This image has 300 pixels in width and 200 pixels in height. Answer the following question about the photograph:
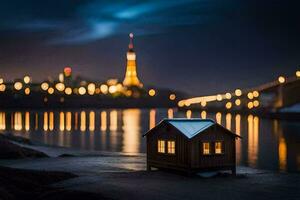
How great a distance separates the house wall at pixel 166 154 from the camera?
2051 centimetres

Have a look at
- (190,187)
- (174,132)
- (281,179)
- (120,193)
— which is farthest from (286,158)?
(120,193)

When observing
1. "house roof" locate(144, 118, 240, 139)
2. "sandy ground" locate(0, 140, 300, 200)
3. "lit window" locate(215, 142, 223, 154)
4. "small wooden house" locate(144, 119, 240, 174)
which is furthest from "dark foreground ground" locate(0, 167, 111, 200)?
"lit window" locate(215, 142, 223, 154)

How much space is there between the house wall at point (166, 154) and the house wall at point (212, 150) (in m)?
0.37

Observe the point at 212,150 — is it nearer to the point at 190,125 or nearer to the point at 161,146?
the point at 190,125

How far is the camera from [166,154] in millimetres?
21547

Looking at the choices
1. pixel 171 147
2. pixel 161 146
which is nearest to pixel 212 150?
pixel 171 147

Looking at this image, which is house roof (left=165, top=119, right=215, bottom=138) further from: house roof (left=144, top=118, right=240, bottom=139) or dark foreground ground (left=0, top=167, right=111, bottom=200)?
dark foreground ground (left=0, top=167, right=111, bottom=200)

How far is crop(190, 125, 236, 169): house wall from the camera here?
20.4 meters

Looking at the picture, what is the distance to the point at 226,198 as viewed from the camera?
52.1 feet

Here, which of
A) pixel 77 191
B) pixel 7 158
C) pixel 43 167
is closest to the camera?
pixel 77 191

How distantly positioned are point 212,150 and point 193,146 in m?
1.05

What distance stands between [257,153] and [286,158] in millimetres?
6029

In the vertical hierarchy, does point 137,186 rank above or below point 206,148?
below

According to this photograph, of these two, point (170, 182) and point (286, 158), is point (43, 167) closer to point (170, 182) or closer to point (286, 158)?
point (170, 182)
